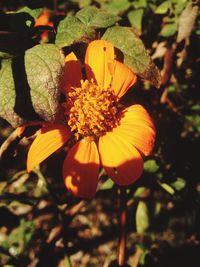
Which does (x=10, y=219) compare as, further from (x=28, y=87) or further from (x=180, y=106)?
(x=180, y=106)

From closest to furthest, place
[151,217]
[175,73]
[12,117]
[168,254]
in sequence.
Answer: [12,117], [151,217], [175,73], [168,254]

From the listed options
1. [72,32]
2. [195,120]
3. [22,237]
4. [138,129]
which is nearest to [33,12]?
[72,32]

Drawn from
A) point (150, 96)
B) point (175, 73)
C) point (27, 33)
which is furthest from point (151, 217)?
point (27, 33)

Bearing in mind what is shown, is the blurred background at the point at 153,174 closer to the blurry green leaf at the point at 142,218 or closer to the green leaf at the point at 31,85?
the blurry green leaf at the point at 142,218

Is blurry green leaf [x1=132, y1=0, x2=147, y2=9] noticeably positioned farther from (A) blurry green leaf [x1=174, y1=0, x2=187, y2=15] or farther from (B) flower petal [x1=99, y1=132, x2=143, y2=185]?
(B) flower petal [x1=99, y1=132, x2=143, y2=185]

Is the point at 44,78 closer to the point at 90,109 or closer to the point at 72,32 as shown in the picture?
the point at 72,32

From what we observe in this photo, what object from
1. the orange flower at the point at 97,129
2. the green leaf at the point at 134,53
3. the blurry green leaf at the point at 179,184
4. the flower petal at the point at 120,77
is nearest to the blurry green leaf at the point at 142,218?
the blurry green leaf at the point at 179,184

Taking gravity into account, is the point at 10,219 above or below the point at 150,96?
below
